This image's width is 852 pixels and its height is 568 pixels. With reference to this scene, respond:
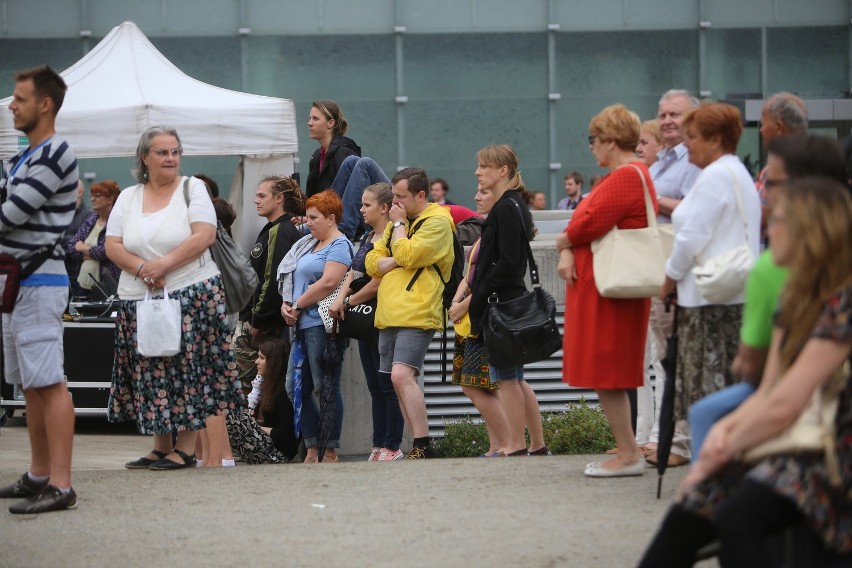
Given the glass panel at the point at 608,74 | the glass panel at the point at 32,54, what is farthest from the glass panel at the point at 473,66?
the glass panel at the point at 32,54

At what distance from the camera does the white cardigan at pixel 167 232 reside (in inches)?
301

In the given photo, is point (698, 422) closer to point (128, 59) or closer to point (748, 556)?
point (748, 556)

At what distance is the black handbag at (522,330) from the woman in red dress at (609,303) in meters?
0.76

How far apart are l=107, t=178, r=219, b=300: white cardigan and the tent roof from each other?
4.68 metres

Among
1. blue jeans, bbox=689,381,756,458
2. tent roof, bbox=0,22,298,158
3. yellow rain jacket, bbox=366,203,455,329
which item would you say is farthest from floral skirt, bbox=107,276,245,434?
tent roof, bbox=0,22,298,158

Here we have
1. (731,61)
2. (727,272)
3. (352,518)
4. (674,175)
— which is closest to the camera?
(727,272)

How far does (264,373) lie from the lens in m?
10.4

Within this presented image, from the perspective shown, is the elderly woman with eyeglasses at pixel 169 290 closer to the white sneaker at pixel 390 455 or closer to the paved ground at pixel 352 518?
the paved ground at pixel 352 518

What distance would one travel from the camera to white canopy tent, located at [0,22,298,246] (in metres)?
12.5

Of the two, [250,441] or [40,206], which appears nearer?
[40,206]

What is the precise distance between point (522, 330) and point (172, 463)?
216cm

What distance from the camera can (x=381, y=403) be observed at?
383 inches

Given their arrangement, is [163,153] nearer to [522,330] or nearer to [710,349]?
[522,330]

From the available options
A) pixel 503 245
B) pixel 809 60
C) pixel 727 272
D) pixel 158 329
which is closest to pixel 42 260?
pixel 158 329
